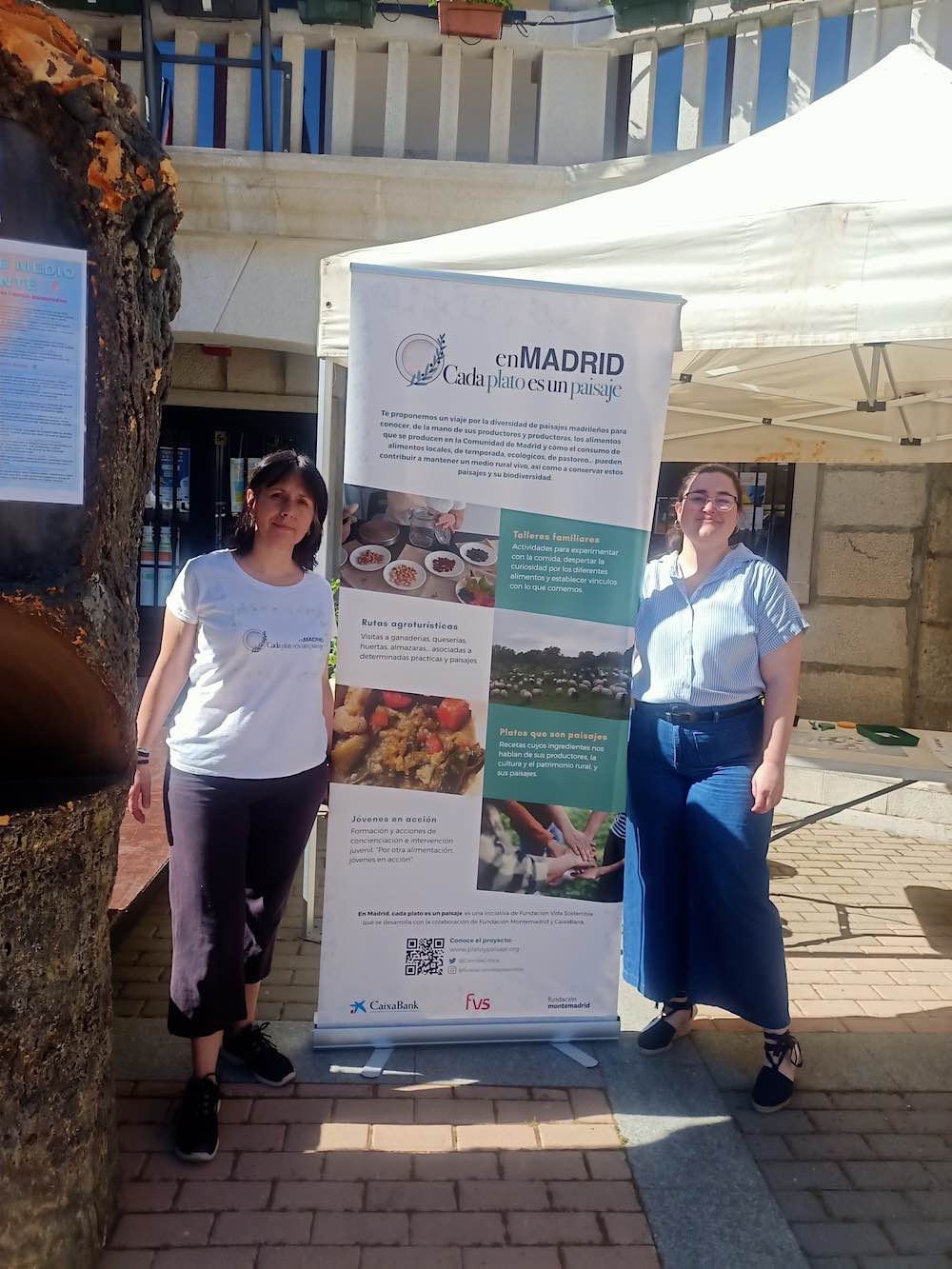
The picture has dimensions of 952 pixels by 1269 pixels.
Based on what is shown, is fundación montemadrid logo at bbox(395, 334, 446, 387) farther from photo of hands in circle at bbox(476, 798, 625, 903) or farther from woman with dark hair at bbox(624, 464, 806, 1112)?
photo of hands in circle at bbox(476, 798, 625, 903)

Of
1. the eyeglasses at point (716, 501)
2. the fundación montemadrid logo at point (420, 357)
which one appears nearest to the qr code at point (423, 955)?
the eyeglasses at point (716, 501)

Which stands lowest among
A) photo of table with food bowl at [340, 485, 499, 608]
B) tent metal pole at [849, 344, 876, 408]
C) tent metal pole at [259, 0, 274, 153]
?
photo of table with food bowl at [340, 485, 499, 608]

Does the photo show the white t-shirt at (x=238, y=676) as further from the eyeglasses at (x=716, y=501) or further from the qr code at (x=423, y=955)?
the eyeglasses at (x=716, y=501)

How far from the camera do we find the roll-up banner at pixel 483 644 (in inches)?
118

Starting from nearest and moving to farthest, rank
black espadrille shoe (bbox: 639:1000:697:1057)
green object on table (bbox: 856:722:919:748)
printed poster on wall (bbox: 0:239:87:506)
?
printed poster on wall (bbox: 0:239:87:506), black espadrille shoe (bbox: 639:1000:697:1057), green object on table (bbox: 856:722:919:748)

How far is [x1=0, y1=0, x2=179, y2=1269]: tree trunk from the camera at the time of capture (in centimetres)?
186

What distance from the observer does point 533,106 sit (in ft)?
23.9

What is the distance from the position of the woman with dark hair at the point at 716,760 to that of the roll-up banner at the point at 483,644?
138mm

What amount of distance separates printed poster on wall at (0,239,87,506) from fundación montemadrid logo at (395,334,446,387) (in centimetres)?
119

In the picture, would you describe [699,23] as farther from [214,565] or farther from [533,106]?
[214,565]

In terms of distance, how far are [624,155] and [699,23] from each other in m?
0.90

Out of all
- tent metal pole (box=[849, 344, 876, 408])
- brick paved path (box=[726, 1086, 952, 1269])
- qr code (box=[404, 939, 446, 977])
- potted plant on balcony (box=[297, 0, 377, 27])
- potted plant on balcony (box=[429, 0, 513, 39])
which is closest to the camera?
brick paved path (box=[726, 1086, 952, 1269])

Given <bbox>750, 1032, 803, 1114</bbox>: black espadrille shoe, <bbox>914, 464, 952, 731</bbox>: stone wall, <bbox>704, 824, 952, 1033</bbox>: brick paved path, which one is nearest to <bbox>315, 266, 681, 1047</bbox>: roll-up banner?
<bbox>750, 1032, 803, 1114</bbox>: black espadrille shoe

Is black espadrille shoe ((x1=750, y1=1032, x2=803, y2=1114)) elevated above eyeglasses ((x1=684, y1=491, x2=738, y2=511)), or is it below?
below
